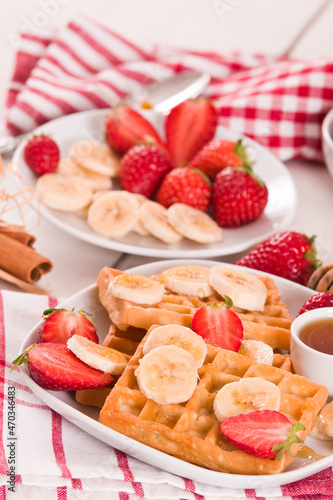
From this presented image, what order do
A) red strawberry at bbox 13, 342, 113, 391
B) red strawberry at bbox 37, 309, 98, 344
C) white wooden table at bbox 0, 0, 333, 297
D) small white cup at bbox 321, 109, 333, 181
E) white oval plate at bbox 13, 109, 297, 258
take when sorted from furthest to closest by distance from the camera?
white wooden table at bbox 0, 0, 333, 297 < small white cup at bbox 321, 109, 333, 181 < white oval plate at bbox 13, 109, 297, 258 < red strawberry at bbox 37, 309, 98, 344 < red strawberry at bbox 13, 342, 113, 391

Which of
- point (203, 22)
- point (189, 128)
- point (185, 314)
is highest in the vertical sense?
point (203, 22)

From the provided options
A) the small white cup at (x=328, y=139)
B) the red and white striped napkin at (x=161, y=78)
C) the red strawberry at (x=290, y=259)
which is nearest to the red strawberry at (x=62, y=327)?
the red strawberry at (x=290, y=259)

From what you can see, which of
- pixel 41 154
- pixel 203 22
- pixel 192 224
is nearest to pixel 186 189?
pixel 192 224

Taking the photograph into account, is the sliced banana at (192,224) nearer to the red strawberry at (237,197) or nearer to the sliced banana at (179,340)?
the red strawberry at (237,197)

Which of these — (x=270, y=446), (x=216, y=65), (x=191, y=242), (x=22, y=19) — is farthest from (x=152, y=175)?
(x=22, y=19)

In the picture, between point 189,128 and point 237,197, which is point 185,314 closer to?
point 237,197

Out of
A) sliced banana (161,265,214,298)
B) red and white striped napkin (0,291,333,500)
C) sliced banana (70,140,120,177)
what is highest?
sliced banana (70,140,120,177)

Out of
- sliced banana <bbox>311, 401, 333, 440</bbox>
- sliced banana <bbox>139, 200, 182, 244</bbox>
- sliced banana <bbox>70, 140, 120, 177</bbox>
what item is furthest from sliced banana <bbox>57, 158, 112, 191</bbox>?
sliced banana <bbox>311, 401, 333, 440</bbox>

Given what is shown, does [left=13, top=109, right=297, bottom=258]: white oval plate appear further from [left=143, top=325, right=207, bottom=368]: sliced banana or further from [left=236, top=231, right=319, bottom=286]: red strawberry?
[left=143, top=325, right=207, bottom=368]: sliced banana
